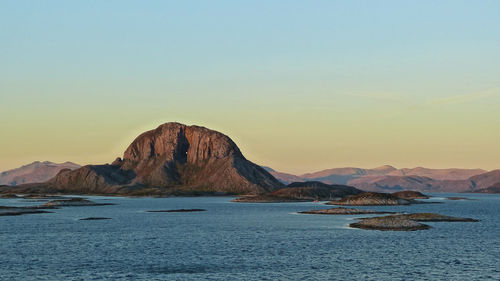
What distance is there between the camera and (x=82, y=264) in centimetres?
7762

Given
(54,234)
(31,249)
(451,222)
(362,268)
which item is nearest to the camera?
(362,268)

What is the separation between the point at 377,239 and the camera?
4286 inches

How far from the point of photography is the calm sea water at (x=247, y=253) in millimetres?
70156

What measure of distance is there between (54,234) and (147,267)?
2125 inches

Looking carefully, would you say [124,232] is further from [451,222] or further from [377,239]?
[451,222]

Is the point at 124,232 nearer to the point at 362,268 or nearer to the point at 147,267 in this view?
the point at 147,267

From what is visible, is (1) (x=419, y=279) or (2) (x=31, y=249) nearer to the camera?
(1) (x=419, y=279)

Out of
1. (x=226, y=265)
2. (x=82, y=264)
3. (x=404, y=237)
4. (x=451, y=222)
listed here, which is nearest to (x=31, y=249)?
(x=82, y=264)

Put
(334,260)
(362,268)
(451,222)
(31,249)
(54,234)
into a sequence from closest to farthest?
(362,268) < (334,260) < (31,249) < (54,234) < (451,222)

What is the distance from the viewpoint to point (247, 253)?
89.7 metres

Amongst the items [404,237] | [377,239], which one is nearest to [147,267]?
[377,239]

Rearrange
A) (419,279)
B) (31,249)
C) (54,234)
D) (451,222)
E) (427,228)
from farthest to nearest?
(451,222)
(427,228)
(54,234)
(31,249)
(419,279)

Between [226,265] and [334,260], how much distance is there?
15946mm

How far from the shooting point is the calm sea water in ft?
230
